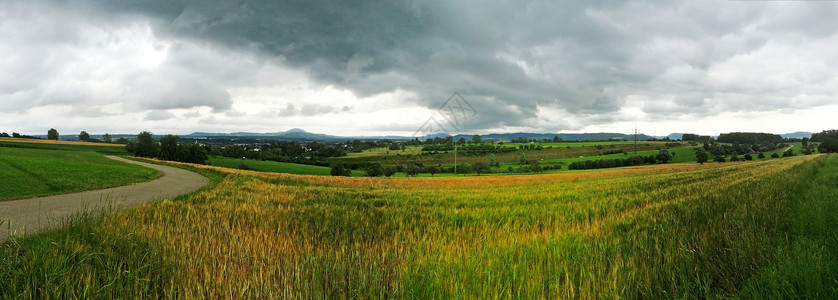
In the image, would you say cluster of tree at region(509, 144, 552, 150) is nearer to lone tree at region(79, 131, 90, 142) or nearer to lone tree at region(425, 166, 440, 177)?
lone tree at region(425, 166, 440, 177)

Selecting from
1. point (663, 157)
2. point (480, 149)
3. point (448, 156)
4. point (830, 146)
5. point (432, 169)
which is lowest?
point (432, 169)

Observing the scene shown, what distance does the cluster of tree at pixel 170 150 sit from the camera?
80.2 metres

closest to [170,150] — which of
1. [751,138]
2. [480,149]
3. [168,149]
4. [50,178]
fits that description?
[168,149]

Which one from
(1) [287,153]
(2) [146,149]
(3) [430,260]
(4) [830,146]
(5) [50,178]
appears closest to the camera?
(3) [430,260]

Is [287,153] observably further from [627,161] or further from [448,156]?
[627,161]

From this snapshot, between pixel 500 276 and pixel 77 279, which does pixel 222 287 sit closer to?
pixel 77 279

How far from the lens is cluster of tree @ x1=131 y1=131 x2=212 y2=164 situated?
263 ft

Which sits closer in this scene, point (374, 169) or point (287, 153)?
point (374, 169)

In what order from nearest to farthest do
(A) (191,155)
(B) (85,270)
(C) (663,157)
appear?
(B) (85,270), (A) (191,155), (C) (663,157)

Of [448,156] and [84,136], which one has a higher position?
[84,136]

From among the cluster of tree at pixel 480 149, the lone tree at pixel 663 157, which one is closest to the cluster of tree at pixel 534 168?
the cluster of tree at pixel 480 149

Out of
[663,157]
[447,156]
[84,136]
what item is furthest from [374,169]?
[84,136]

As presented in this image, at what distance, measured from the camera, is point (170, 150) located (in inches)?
3319

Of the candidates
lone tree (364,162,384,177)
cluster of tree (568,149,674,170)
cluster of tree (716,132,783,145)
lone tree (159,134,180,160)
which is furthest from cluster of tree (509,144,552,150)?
lone tree (159,134,180,160)
